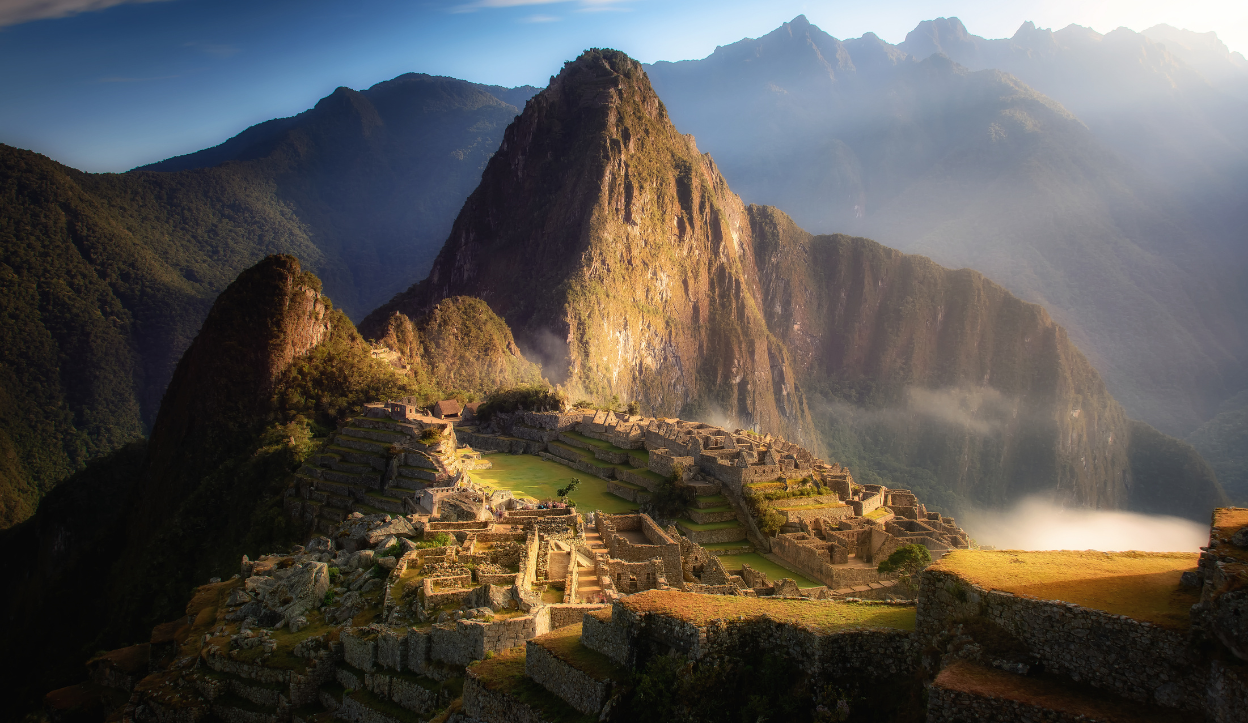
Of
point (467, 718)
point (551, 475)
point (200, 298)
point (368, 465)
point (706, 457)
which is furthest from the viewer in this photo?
point (200, 298)

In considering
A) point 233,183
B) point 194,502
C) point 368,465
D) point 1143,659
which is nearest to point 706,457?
point 368,465

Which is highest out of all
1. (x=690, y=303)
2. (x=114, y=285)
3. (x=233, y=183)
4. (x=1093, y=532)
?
(x=233, y=183)

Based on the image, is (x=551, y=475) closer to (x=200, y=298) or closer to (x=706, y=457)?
(x=706, y=457)

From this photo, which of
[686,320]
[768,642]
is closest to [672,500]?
[768,642]

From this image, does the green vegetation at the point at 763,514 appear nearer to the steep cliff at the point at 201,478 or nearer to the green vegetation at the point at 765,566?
the green vegetation at the point at 765,566

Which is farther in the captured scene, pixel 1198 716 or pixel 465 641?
pixel 465 641

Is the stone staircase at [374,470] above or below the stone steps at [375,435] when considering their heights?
below

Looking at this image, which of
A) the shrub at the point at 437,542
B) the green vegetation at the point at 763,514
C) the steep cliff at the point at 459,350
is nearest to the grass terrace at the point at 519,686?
Answer: the shrub at the point at 437,542

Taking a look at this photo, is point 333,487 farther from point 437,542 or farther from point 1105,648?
point 1105,648
